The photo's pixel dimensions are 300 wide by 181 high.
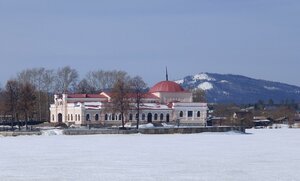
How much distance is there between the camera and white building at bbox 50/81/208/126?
102m

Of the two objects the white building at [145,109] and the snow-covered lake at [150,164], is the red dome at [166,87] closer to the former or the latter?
the white building at [145,109]

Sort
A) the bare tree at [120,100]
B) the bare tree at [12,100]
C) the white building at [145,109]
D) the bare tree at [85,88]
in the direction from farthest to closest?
the bare tree at [85,88] → the white building at [145,109] → the bare tree at [12,100] → the bare tree at [120,100]

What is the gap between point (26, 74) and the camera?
12425 centimetres

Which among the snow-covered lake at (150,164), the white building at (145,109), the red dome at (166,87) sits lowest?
the snow-covered lake at (150,164)

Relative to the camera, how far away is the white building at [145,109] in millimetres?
101625

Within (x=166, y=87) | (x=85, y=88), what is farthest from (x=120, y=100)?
(x=85, y=88)

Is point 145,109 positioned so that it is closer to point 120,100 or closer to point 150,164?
point 120,100

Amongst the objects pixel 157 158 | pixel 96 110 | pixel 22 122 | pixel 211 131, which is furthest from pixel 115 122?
pixel 157 158

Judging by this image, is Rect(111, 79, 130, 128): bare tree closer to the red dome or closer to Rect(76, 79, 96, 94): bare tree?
the red dome

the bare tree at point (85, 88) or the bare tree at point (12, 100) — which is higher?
the bare tree at point (85, 88)

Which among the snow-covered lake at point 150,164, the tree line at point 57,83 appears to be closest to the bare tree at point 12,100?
the tree line at point 57,83

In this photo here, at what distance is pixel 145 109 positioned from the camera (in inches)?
4107

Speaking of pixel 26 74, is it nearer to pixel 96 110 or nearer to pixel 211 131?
pixel 96 110

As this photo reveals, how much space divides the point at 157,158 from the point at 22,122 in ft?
220
